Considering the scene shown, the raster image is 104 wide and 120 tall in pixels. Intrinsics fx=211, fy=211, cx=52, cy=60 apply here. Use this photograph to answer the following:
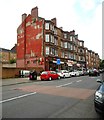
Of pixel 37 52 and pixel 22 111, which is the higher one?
pixel 37 52

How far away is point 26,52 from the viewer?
5356 cm

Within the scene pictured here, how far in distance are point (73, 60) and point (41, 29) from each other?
20.7 m

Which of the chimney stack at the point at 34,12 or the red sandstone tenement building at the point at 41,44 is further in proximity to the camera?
the chimney stack at the point at 34,12

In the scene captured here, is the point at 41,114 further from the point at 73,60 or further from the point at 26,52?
the point at 73,60

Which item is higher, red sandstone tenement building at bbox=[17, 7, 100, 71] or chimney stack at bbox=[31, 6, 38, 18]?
chimney stack at bbox=[31, 6, 38, 18]

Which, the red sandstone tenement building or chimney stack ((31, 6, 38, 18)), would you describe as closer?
the red sandstone tenement building

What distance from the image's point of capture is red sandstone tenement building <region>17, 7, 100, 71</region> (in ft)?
161

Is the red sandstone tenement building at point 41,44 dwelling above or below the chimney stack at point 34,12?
below

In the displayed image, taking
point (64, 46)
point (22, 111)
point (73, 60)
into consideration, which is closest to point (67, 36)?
point (64, 46)

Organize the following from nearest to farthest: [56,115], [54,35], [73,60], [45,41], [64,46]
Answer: [56,115] < [45,41] < [54,35] < [64,46] < [73,60]

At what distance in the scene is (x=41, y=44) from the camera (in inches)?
1940

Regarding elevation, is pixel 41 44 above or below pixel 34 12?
below

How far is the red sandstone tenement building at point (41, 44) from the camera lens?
49.2m

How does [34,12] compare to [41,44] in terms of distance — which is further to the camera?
[34,12]
